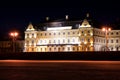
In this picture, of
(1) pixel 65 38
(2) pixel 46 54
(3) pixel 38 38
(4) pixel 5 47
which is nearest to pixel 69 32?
(1) pixel 65 38

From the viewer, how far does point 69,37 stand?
117312 mm

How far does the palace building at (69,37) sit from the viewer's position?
112750 millimetres

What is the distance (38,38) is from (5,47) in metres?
16.0

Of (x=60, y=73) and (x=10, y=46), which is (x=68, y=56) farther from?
(x=10, y=46)

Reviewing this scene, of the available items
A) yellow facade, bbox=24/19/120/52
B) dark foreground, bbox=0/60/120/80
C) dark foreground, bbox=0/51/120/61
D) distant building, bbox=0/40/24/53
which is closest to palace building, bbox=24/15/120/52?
yellow facade, bbox=24/19/120/52

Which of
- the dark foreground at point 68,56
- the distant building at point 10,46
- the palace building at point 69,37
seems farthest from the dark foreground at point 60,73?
the distant building at point 10,46

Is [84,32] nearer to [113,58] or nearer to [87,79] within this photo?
[113,58]

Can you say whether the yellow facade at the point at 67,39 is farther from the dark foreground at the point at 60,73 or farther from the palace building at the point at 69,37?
the dark foreground at the point at 60,73

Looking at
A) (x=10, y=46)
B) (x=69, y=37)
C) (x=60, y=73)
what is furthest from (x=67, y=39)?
(x=60, y=73)

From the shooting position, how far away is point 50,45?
393 feet

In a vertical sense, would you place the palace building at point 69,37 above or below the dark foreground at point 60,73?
above

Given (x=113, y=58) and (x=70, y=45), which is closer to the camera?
(x=113, y=58)

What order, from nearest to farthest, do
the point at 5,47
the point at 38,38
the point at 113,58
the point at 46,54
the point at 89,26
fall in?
the point at 113,58 < the point at 46,54 < the point at 89,26 < the point at 38,38 < the point at 5,47

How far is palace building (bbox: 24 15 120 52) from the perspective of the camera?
113 meters
